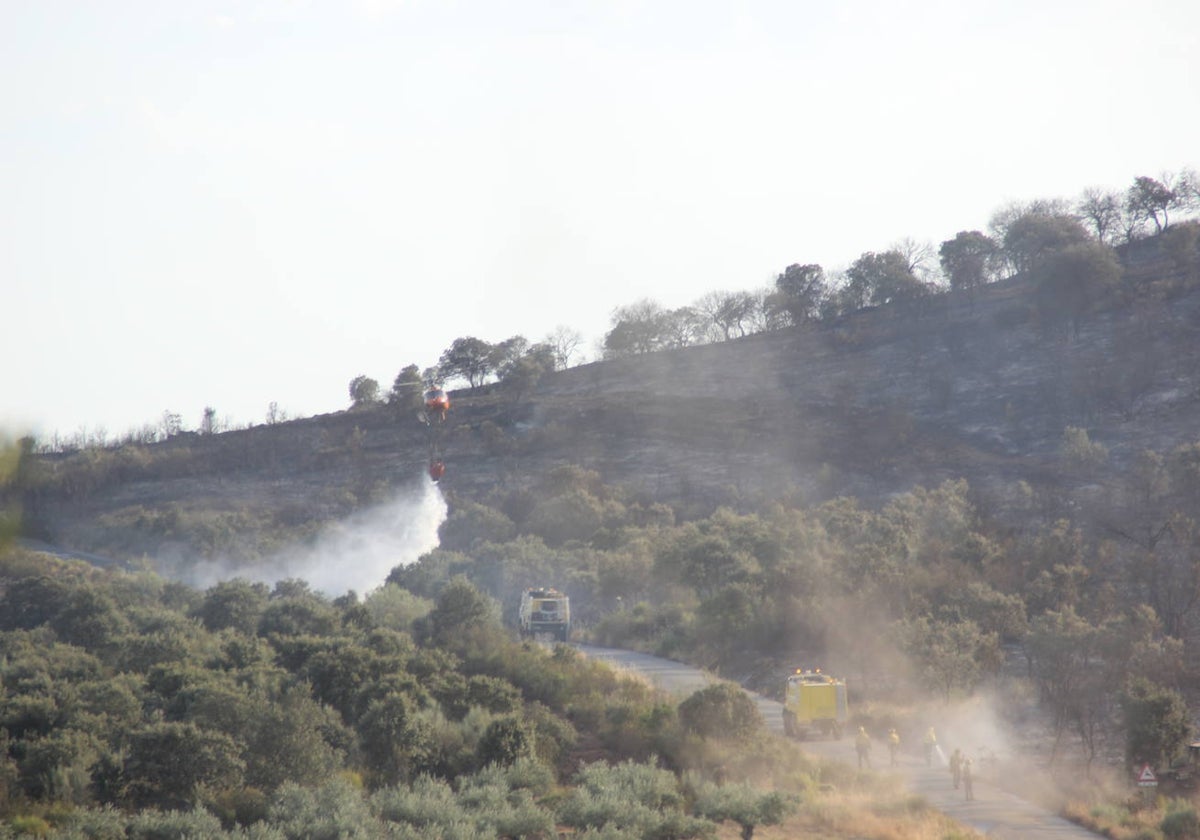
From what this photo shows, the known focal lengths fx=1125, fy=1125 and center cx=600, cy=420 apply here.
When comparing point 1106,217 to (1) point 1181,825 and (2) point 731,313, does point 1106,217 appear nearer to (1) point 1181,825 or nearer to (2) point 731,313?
(2) point 731,313

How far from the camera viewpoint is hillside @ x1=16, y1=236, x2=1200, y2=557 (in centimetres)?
8412

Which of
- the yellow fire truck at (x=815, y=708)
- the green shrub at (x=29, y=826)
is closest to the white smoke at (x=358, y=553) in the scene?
the yellow fire truck at (x=815, y=708)

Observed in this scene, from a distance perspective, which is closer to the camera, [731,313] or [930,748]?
[930,748]

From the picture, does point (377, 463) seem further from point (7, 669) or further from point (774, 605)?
point (7, 669)

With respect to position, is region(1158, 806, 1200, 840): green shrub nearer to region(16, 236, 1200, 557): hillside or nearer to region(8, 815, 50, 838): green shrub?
region(8, 815, 50, 838): green shrub

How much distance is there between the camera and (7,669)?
31.3 m

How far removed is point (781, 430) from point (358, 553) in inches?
1477

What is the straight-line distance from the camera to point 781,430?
96562 mm

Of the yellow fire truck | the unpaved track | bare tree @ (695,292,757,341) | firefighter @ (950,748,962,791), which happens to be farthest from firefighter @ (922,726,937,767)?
bare tree @ (695,292,757,341)

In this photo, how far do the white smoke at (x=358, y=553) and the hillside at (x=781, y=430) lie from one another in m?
4.02

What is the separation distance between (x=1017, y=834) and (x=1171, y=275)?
89165 millimetres

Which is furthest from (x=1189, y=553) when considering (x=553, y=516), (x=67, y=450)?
(x=67, y=450)

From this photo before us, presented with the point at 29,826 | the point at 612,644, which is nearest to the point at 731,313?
the point at 612,644

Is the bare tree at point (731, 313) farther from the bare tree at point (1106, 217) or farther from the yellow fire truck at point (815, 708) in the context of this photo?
the yellow fire truck at point (815, 708)
